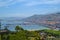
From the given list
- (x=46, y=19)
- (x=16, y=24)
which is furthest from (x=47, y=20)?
(x=16, y=24)

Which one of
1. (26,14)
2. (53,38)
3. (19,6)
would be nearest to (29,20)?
(26,14)

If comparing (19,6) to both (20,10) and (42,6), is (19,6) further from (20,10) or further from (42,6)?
(42,6)

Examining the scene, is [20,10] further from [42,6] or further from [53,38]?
[53,38]

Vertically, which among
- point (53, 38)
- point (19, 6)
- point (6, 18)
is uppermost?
point (19, 6)

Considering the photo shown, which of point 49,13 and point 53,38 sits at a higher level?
point 49,13

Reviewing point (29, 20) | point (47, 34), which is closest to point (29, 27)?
point (29, 20)

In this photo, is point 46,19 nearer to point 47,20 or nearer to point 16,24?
point 47,20
